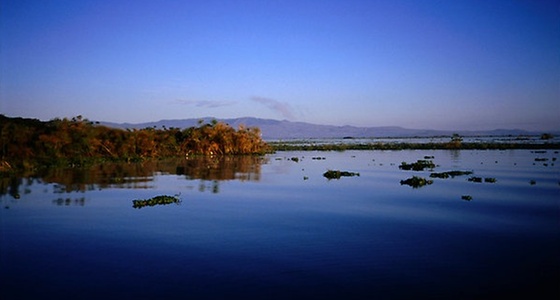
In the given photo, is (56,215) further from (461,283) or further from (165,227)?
(461,283)

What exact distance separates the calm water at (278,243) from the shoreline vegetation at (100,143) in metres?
13.0

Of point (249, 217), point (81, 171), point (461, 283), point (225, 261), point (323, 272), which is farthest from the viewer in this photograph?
point (81, 171)

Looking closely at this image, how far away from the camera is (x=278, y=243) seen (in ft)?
45.1

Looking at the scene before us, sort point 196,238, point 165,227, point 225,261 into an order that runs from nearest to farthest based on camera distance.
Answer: point 225,261, point 196,238, point 165,227

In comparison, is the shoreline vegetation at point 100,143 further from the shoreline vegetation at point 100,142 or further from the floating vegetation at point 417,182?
the floating vegetation at point 417,182

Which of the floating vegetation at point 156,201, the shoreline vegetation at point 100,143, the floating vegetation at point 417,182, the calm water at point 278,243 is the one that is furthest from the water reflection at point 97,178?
the floating vegetation at point 417,182

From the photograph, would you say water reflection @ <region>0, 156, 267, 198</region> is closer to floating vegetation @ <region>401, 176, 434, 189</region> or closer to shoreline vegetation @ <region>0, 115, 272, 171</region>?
shoreline vegetation @ <region>0, 115, 272, 171</region>

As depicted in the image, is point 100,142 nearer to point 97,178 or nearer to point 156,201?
point 97,178

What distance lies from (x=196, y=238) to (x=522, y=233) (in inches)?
453

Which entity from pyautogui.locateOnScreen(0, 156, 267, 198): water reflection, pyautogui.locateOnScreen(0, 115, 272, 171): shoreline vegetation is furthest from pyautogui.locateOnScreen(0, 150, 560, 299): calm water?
pyautogui.locateOnScreen(0, 115, 272, 171): shoreline vegetation

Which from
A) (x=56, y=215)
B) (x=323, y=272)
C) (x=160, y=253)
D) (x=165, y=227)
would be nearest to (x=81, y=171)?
(x=56, y=215)

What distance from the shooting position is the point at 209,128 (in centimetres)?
6275

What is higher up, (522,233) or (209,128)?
(209,128)

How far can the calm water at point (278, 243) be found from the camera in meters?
10.0
